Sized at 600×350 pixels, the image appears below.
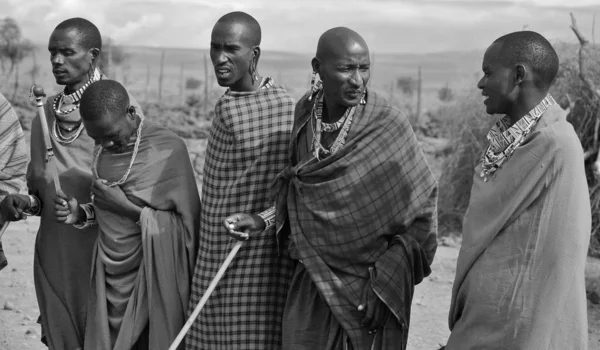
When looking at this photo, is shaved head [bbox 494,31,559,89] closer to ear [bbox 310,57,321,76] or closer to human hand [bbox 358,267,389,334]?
ear [bbox 310,57,321,76]

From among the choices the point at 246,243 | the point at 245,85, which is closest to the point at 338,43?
the point at 245,85

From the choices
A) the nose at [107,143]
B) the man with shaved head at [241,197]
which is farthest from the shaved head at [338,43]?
the nose at [107,143]

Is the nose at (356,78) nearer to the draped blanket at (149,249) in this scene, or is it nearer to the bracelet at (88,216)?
the draped blanket at (149,249)

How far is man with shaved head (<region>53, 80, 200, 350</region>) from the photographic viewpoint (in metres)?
4.43

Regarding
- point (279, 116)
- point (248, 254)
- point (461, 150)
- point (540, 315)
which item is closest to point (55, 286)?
A: point (248, 254)

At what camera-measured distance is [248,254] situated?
4.26 m

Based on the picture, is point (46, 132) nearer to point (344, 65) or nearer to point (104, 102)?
point (104, 102)

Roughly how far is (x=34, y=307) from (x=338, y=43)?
4351 millimetres

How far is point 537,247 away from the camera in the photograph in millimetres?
3275

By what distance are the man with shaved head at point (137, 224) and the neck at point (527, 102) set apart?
177cm

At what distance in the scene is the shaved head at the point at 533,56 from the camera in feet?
11.1

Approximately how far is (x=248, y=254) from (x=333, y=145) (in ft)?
2.26

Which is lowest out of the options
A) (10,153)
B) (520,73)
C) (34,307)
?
(34,307)

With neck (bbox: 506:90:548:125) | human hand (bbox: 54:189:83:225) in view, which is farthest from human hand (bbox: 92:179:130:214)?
neck (bbox: 506:90:548:125)
